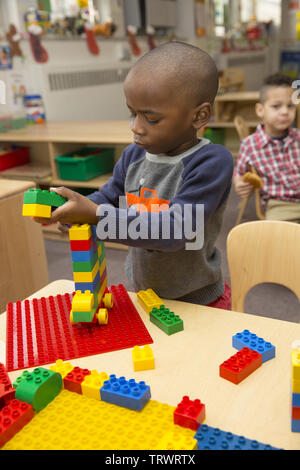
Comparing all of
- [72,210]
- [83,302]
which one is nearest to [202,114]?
[72,210]

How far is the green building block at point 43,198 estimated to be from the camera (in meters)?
0.80

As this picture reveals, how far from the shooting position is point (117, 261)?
2.73m

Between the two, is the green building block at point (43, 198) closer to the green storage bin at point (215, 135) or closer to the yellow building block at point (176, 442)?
the yellow building block at point (176, 442)

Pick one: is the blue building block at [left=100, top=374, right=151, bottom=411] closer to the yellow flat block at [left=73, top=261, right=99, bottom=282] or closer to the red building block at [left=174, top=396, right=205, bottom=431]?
the red building block at [left=174, top=396, right=205, bottom=431]

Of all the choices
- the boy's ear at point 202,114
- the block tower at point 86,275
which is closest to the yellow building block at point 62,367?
the block tower at point 86,275

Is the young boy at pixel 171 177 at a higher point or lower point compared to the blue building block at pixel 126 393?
higher

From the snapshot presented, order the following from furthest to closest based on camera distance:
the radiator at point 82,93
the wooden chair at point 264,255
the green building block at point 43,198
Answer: the radiator at point 82,93 < the wooden chair at point 264,255 < the green building block at point 43,198

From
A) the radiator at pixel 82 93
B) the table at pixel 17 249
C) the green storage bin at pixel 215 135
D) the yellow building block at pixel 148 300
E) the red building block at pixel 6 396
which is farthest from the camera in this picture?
the green storage bin at pixel 215 135

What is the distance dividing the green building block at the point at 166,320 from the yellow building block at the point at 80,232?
0.21 meters

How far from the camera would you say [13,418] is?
630 mm

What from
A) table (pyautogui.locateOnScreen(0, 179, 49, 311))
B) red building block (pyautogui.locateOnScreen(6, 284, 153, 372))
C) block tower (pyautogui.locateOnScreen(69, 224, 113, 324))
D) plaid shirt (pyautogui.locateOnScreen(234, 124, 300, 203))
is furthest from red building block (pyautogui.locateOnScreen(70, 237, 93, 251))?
plaid shirt (pyautogui.locateOnScreen(234, 124, 300, 203))

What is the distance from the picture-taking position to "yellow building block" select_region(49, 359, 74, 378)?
0.73 metres

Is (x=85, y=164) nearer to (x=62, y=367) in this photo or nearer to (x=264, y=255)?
(x=264, y=255)

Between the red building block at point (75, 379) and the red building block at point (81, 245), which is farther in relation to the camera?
the red building block at point (81, 245)
